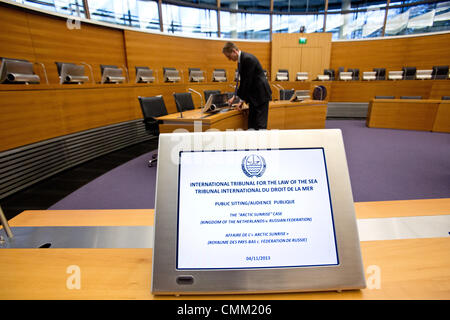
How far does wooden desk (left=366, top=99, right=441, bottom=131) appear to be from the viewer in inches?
200

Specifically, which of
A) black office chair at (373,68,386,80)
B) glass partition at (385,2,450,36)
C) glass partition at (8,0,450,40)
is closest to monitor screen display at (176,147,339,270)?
glass partition at (8,0,450,40)

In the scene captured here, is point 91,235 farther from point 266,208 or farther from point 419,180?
point 419,180

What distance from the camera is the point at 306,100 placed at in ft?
16.8

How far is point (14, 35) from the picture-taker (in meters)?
4.25

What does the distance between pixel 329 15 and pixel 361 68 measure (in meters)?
2.57

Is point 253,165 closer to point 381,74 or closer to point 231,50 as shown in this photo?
point 231,50

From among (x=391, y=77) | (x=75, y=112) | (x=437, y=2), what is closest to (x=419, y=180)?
(x=75, y=112)

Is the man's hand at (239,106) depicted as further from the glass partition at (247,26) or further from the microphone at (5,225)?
the glass partition at (247,26)

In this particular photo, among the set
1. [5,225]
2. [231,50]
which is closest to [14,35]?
[231,50]

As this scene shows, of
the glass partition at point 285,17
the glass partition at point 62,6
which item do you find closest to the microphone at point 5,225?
the glass partition at point 62,6

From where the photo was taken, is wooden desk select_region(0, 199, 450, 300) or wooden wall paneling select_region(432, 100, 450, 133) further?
wooden wall paneling select_region(432, 100, 450, 133)

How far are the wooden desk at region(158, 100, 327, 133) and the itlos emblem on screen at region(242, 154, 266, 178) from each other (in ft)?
7.81

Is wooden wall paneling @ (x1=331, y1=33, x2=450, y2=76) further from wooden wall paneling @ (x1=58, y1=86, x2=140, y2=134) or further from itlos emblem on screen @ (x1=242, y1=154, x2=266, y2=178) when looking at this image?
itlos emblem on screen @ (x1=242, y1=154, x2=266, y2=178)

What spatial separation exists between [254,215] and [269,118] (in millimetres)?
4240
